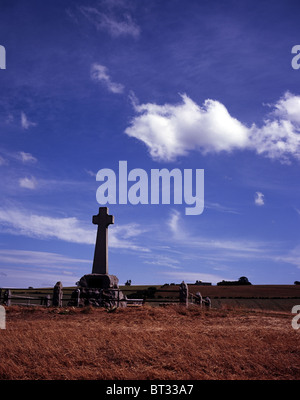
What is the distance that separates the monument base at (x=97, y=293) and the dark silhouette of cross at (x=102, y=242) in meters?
0.54

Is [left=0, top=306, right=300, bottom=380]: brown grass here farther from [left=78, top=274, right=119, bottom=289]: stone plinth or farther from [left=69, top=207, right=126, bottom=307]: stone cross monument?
[left=78, top=274, right=119, bottom=289]: stone plinth

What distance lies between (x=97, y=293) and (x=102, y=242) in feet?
10.4

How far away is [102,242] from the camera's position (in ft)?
74.4

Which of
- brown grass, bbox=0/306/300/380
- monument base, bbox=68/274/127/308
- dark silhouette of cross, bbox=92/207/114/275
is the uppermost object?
dark silhouette of cross, bbox=92/207/114/275

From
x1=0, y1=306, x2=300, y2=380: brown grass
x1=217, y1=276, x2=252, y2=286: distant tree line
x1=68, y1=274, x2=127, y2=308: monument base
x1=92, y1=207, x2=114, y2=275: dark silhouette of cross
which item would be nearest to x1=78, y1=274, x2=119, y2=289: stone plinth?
x1=68, y1=274, x2=127, y2=308: monument base

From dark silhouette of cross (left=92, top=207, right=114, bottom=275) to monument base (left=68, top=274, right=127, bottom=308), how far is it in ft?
1.78

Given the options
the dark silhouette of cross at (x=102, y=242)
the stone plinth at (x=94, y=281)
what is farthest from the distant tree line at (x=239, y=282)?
the stone plinth at (x=94, y=281)

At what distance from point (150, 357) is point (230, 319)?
7984 millimetres

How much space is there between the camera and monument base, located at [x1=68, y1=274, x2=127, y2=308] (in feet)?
69.1

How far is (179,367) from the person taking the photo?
745 cm
